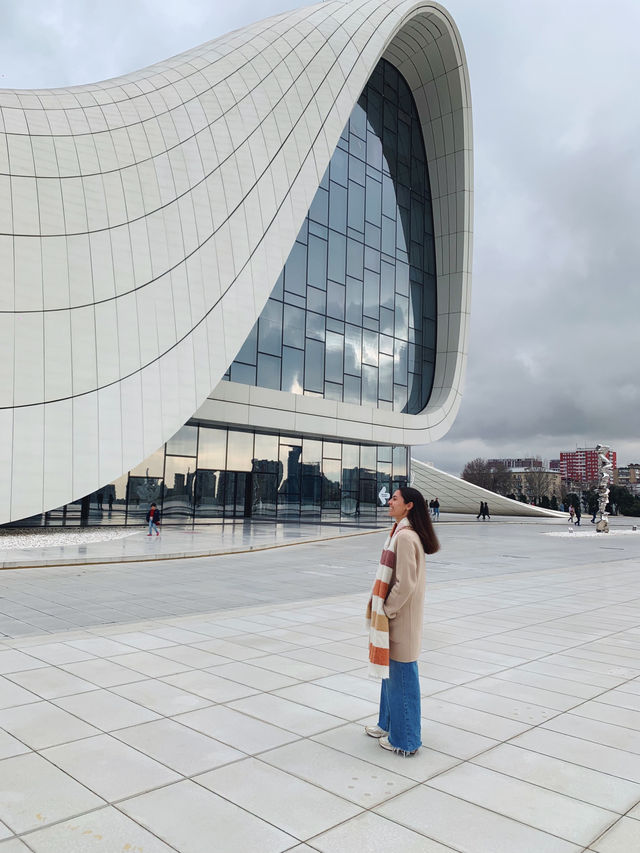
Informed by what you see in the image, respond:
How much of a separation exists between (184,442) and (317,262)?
10751mm

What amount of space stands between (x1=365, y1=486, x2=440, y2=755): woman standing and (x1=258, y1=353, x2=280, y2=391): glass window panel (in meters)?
24.1

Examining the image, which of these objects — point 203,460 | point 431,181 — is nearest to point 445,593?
point 203,460

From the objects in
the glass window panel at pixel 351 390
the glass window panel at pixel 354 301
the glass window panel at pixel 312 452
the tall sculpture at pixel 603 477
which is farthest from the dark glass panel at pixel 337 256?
the tall sculpture at pixel 603 477

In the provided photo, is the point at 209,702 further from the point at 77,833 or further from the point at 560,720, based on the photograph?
the point at 560,720

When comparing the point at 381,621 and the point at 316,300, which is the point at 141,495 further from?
the point at 381,621

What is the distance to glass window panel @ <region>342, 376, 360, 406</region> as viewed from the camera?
3212 centimetres

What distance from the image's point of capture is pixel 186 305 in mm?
21906

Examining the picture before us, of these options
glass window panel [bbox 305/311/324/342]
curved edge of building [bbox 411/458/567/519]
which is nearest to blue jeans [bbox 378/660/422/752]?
glass window panel [bbox 305/311/324/342]

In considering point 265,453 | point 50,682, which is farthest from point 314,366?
point 50,682

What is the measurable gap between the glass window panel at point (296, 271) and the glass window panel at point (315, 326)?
3.93ft

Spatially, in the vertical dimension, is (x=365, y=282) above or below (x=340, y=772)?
above

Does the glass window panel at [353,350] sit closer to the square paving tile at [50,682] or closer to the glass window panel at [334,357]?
the glass window panel at [334,357]

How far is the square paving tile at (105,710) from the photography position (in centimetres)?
478

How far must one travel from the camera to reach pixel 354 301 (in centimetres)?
3294
